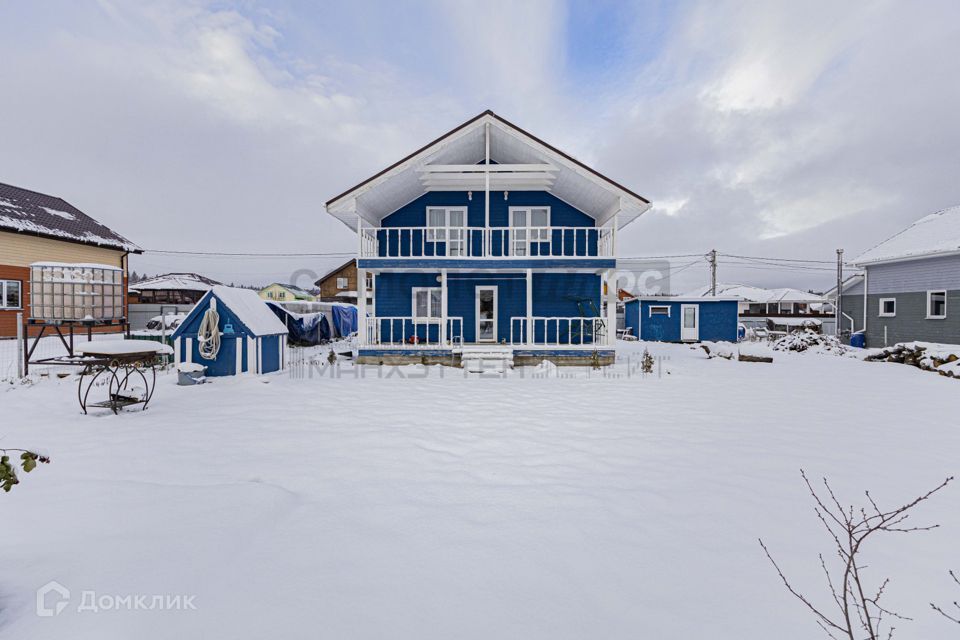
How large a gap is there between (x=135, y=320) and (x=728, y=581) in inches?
1054

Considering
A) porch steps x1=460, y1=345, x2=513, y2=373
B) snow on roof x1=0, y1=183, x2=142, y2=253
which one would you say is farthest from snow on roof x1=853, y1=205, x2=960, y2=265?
snow on roof x1=0, y1=183, x2=142, y2=253

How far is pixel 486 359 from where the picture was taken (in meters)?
11.6

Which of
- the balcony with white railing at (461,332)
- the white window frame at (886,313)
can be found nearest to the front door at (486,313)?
the balcony with white railing at (461,332)

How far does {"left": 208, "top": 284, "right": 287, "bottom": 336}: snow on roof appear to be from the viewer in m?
9.70

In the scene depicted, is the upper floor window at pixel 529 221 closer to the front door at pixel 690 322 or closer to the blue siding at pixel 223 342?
the blue siding at pixel 223 342

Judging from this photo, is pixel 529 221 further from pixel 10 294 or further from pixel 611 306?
pixel 10 294

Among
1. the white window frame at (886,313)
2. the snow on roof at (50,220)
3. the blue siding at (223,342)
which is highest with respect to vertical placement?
the snow on roof at (50,220)

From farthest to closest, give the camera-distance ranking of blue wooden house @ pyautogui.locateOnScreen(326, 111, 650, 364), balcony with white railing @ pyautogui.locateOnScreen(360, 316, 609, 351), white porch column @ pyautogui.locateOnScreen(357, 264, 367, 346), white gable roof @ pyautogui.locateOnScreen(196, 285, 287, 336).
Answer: balcony with white railing @ pyautogui.locateOnScreen(360, 316, 609, 351), blue wooden house @ pyautogui.locateOnScreen(326, 111, 650, 364), white porch column @ pyautogui.locateOnScreen(357, 264, 367, 346), white gable roof @ pyautogui.locateOnScreen(196, 285, 287, 336)

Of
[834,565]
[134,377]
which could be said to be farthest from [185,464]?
[134,377]

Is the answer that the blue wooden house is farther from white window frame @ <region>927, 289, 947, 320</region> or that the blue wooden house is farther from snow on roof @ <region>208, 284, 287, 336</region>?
white window frame @ <region>927, 289, 947, 320</region>

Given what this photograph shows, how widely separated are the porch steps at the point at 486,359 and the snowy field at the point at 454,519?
4.20 meters

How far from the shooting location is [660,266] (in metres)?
19.5

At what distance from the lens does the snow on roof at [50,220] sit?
55.5ft

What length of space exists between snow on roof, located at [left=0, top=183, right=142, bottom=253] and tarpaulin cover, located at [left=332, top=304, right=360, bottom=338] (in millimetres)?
10458
